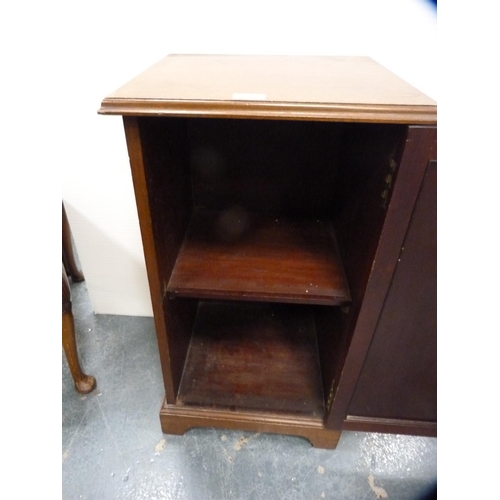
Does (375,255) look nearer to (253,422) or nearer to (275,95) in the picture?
(275,95)

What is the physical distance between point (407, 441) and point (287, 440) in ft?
1.07

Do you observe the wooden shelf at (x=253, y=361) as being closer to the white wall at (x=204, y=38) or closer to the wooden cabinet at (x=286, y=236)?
the wooden cabinet at (x=286, y=236)

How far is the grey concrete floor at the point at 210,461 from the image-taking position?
84 cm

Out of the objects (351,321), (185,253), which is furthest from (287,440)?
(185,253)

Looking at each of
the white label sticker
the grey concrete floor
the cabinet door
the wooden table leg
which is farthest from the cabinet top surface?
the grey concrete floor

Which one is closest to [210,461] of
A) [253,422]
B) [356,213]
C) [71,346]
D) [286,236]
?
[253,422]

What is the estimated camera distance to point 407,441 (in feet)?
3.10

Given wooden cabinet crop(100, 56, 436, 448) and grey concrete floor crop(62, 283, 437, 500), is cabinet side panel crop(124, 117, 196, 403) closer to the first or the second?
wooden cabinet crop(100, 56, 436, 448)

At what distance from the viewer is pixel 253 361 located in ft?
3.26

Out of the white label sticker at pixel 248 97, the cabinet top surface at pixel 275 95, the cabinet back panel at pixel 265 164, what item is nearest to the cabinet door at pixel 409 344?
the cabinet top surface at pixel 275 95

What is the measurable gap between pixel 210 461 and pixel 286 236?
607 mm

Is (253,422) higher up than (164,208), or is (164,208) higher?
(164,208)

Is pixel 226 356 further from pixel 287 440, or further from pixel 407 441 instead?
pixel 407 441
